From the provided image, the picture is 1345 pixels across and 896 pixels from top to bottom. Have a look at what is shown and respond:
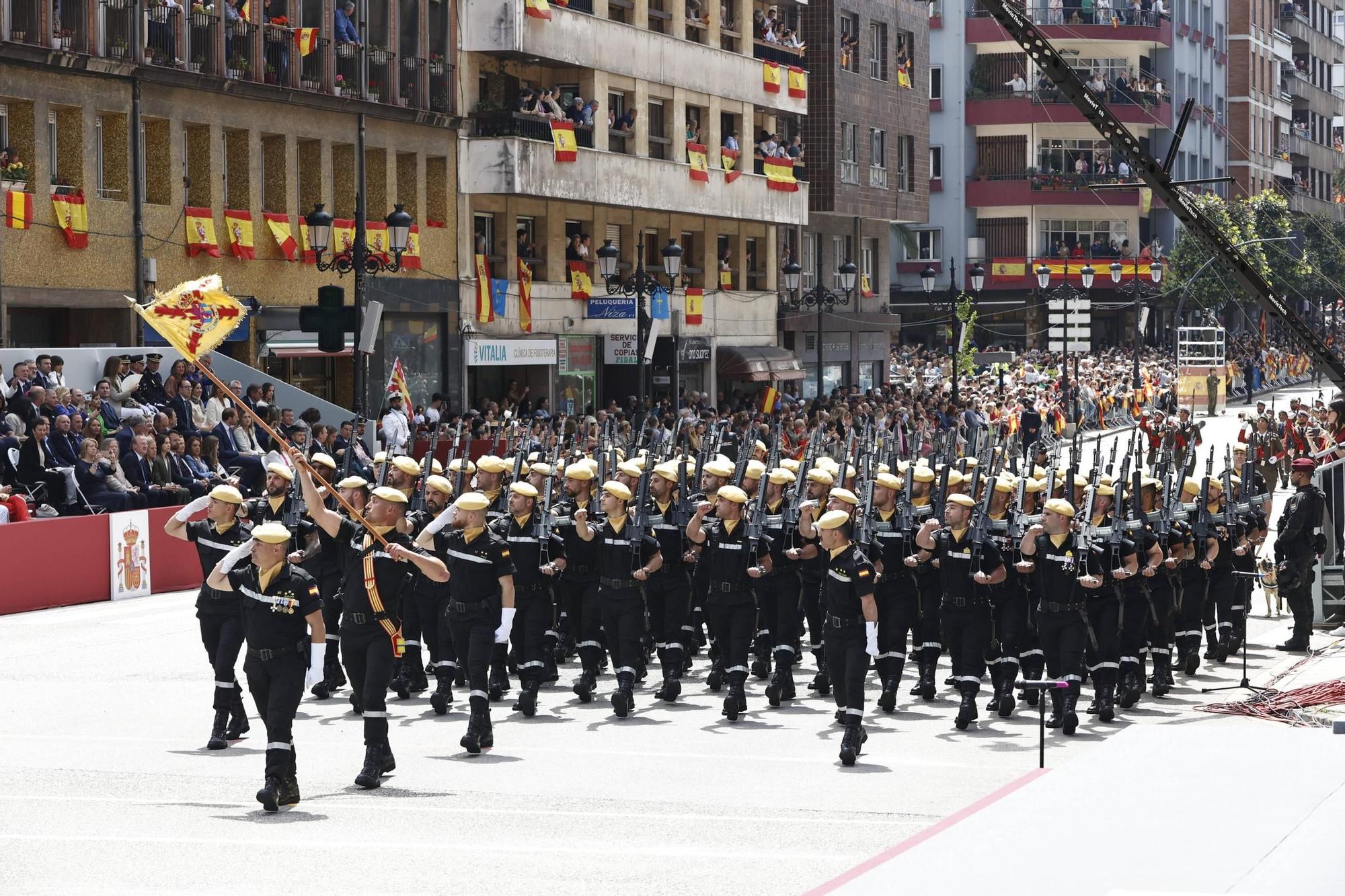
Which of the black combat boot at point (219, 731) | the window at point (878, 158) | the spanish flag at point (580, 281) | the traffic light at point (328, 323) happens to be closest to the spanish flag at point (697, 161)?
the spanish flag at point (580, 281)

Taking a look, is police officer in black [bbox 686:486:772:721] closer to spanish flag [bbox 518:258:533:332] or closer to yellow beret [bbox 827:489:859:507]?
yellow beret [bbox 827:489:859:507]

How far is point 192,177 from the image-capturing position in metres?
36.2

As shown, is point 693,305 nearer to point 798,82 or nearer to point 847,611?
point 798,82

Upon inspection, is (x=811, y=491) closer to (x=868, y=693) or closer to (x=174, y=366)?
(x=868, y=693)

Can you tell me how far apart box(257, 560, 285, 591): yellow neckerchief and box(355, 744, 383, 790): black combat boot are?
120 cm

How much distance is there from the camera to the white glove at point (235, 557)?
14.3m

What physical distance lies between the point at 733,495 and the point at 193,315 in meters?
4.30

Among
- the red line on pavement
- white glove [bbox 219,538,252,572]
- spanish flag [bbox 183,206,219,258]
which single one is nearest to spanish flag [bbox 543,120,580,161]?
spanish flag [bbox 183,206,219,258]

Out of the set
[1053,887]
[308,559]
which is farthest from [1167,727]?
[308,559]

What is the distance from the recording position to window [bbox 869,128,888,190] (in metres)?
61.5

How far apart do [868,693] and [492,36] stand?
2653 cm

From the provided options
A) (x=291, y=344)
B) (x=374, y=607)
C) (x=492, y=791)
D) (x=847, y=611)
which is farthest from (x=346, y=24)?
(x=492, y=791)

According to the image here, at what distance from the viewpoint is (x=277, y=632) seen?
45.4 ft

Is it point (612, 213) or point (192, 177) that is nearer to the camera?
point (192, 177)
